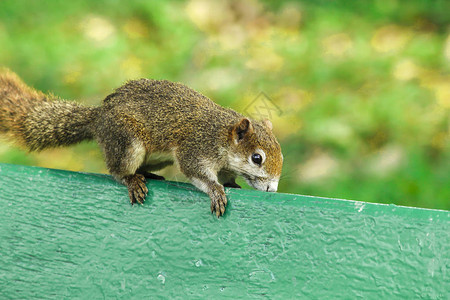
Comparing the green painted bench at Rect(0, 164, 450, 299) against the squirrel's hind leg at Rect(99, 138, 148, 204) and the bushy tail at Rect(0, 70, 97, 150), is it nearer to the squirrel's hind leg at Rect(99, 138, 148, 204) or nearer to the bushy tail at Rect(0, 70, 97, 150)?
the squirrel's hind leg at Rect(99, 138, 148, 204)

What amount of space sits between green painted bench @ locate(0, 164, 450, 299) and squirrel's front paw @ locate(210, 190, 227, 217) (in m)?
0.02

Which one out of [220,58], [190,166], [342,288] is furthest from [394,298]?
[220,58]

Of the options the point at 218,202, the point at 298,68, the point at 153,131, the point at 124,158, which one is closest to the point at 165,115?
the point at 153,131

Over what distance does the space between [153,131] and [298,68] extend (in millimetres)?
1921

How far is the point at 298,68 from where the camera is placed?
405 centimetres

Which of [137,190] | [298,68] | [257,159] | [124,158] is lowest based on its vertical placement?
[137,190]

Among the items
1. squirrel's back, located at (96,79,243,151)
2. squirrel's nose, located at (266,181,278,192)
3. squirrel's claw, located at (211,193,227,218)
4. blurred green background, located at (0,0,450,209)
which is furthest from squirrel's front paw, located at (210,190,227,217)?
blurred green background, located at (0,0,450,209)

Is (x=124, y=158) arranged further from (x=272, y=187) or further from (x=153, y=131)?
(x=272, y=187)

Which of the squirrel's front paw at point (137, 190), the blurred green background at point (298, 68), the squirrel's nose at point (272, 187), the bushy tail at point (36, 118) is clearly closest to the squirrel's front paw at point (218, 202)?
the squirrel's front paw at point (137, 190)

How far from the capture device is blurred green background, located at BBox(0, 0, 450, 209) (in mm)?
3494

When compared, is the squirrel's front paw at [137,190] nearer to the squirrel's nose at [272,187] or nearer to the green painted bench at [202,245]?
the green painted bench at [202,245]

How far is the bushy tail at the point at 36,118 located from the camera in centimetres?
241

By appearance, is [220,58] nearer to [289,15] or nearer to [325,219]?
[289,15]

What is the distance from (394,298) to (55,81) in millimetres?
2789
